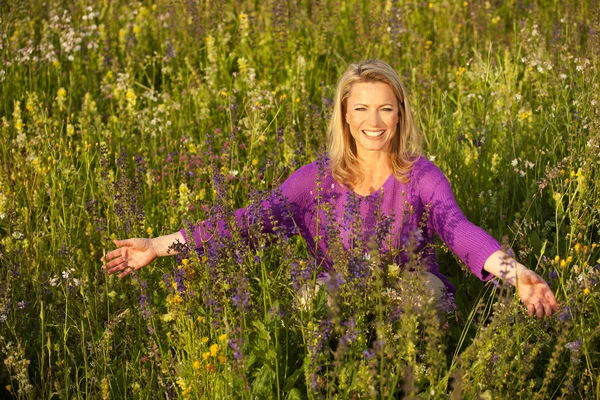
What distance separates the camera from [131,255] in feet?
10.2

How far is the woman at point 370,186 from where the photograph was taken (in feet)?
10.1

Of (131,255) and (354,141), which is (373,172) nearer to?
(354,141)

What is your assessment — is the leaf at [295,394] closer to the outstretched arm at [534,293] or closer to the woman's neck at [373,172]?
the outstretched arm at [534,293]

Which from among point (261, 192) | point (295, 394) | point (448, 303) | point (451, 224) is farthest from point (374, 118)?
point (295, 394)

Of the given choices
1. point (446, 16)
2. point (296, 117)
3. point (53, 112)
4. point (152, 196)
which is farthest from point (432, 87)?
point (53, 112)

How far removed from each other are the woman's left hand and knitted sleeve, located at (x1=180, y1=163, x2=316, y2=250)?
2.49ft

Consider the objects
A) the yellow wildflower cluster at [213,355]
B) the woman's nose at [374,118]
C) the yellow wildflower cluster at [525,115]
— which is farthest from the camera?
the yellow wildflower cluster at [525,115]

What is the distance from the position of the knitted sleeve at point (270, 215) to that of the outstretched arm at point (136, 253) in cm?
9

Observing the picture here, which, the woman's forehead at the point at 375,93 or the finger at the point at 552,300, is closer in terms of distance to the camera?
the finger at the point at 552,300

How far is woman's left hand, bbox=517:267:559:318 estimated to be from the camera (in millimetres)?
2559

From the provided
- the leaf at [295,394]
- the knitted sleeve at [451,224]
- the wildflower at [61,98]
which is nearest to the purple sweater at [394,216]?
the knitted sleeve at [451,224]

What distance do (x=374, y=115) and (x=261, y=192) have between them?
2.18ft

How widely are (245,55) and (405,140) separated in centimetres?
220

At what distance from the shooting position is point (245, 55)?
5297 millimetres
